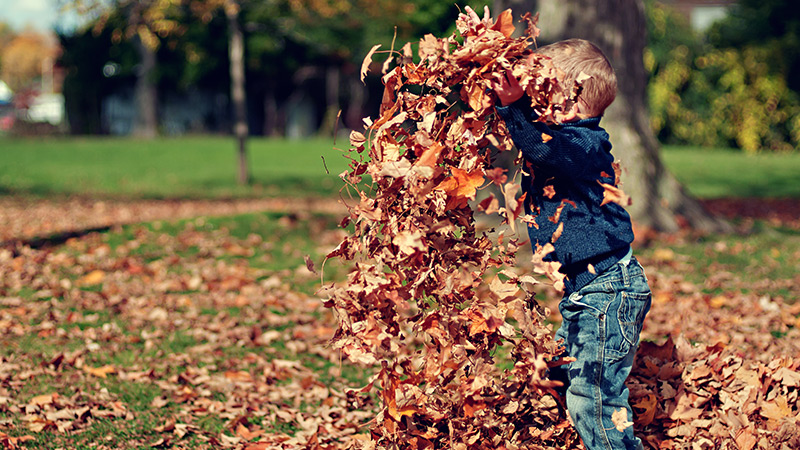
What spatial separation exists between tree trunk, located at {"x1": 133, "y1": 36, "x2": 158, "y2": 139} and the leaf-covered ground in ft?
92.0

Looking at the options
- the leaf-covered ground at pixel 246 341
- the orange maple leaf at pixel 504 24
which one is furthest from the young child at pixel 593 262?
the leaf-covered ground at pixel 246 341

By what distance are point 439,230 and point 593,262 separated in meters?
0.57

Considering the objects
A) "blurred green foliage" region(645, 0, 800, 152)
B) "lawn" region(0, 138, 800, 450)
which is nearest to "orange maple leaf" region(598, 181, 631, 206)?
"lawn" region(0, 138, 800, 450)

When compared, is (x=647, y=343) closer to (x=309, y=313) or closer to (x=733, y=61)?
(x=309, y=313)

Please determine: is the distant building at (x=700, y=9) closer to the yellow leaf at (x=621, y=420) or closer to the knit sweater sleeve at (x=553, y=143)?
the knit sweater sleeve at (x=553, y=143)

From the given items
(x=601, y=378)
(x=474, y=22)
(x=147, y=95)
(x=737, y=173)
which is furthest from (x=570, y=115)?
(x=147, y=95)

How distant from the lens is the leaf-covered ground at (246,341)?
3.25 metres

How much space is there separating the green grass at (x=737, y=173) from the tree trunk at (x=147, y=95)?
2379 cm

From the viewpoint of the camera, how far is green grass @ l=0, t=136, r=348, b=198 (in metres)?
14.0

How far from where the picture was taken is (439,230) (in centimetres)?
253

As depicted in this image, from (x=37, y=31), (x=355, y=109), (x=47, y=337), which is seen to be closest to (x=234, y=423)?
(x=47, y=337)

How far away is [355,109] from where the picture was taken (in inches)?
1619

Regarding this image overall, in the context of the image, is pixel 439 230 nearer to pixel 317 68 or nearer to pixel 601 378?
pixel 601 378

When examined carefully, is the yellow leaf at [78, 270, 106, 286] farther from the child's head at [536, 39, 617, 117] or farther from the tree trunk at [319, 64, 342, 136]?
the tree trunk at [319, 64, 342, 136]
